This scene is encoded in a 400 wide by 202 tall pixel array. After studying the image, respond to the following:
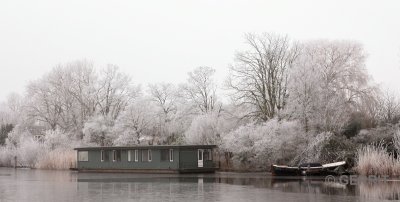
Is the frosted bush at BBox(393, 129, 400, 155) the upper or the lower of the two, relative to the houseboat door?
upper

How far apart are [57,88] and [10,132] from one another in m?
15.8

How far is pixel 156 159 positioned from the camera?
60.9 m

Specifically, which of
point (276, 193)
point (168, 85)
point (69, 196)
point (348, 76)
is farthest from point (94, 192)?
point (168, 85)

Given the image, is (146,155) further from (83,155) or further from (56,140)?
(56,140)

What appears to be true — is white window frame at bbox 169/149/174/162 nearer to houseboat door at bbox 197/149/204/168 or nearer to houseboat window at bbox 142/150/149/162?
houseboat door at bbox 197/149/204/168

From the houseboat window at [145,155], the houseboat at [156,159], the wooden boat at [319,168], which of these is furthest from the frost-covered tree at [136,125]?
the wooden boat at [319,168]

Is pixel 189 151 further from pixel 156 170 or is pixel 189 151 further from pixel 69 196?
pixel 69 196

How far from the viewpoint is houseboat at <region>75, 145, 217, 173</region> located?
58875mm

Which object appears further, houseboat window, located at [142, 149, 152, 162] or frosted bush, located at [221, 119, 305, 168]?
houseboat window, located at [142, 149, 152, 162]

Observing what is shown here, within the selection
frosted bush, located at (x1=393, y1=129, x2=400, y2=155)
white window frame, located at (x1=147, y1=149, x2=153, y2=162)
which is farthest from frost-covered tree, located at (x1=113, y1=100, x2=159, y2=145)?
frosted bush, located at (x1=393, y1=129, x2=400, y2=155)

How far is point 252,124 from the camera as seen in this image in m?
60.6

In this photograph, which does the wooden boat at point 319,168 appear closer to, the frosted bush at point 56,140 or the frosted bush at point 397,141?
the frosted bush at point 397,141

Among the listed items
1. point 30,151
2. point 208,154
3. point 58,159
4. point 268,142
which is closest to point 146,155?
point 208,154

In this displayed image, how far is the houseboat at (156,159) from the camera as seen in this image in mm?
58875
